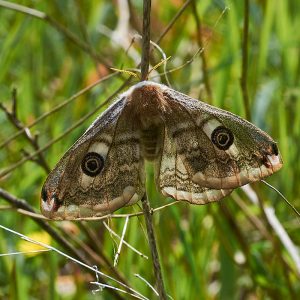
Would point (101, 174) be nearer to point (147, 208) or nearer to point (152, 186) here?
point (147, 208)

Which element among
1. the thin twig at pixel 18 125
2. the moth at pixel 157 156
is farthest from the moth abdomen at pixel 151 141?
the thin twig at pixel 18 125

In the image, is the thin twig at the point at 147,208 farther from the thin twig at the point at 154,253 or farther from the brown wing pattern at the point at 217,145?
the brown wing pattern at the point at 217,145

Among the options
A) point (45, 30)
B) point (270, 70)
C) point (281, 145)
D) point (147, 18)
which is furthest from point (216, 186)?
point (45, 30)

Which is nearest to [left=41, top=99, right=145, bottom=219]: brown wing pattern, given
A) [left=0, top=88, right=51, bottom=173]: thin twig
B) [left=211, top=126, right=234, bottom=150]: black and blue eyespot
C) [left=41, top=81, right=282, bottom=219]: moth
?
[left=41, top=81, right=282, bottom=219]: moth

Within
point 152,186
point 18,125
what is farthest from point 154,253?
point 152,186

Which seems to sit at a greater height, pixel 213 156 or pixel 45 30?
pixel 45 30

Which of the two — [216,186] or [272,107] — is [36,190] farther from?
[216,186]
